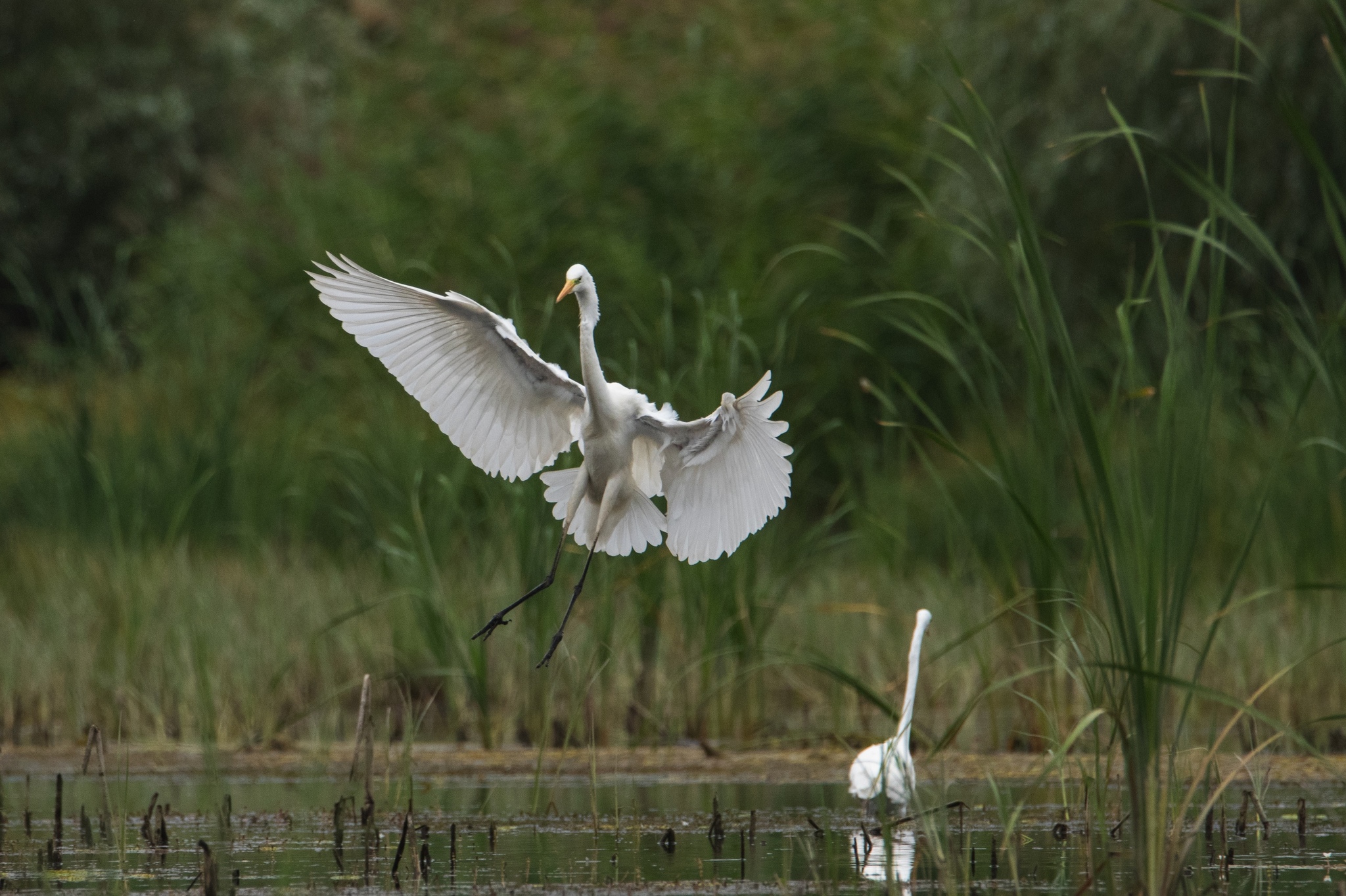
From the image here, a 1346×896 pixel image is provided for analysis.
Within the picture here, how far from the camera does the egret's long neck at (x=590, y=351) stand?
15.4 feet

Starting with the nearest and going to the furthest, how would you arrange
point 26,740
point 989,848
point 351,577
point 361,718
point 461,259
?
point 989,848 → point 361,718 → point 26,740 → point 351,577 → point 461,259

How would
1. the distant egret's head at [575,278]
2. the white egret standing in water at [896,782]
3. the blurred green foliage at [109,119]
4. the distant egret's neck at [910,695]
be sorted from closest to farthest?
the white egret standing in water at [896,782]
the distant egret's neck at [910,695]
the distant egret's head at [575,278]
the blurred green foliage at [109,119]

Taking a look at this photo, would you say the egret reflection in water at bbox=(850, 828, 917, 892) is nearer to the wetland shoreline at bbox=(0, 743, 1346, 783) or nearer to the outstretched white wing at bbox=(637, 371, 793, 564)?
the wetland shoreline at bbox=(0, 743, 1346, 783)

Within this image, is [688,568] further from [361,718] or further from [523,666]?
[361,718]

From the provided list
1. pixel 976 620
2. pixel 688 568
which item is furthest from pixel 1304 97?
pixel 688 568

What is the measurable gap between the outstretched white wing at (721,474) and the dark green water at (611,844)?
2.67 ft

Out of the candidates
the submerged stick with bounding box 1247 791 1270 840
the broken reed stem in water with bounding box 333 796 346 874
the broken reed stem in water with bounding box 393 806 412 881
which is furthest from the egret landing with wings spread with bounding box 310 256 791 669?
the submerged stick with bounding box 1247 791 1270 840

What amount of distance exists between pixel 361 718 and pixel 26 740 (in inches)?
98.8

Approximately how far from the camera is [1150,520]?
3203mm

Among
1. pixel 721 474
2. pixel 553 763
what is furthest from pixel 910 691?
pixel 553 763

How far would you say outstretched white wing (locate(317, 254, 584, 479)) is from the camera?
471cm

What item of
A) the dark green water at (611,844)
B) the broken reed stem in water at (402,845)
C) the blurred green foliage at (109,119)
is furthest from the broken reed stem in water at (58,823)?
the blurred green foliage at (109,119)

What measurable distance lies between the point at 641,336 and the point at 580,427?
6946 mm

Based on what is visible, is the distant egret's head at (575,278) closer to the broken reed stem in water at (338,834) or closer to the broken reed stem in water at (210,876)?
the broken reed stem in water at (338,834)
